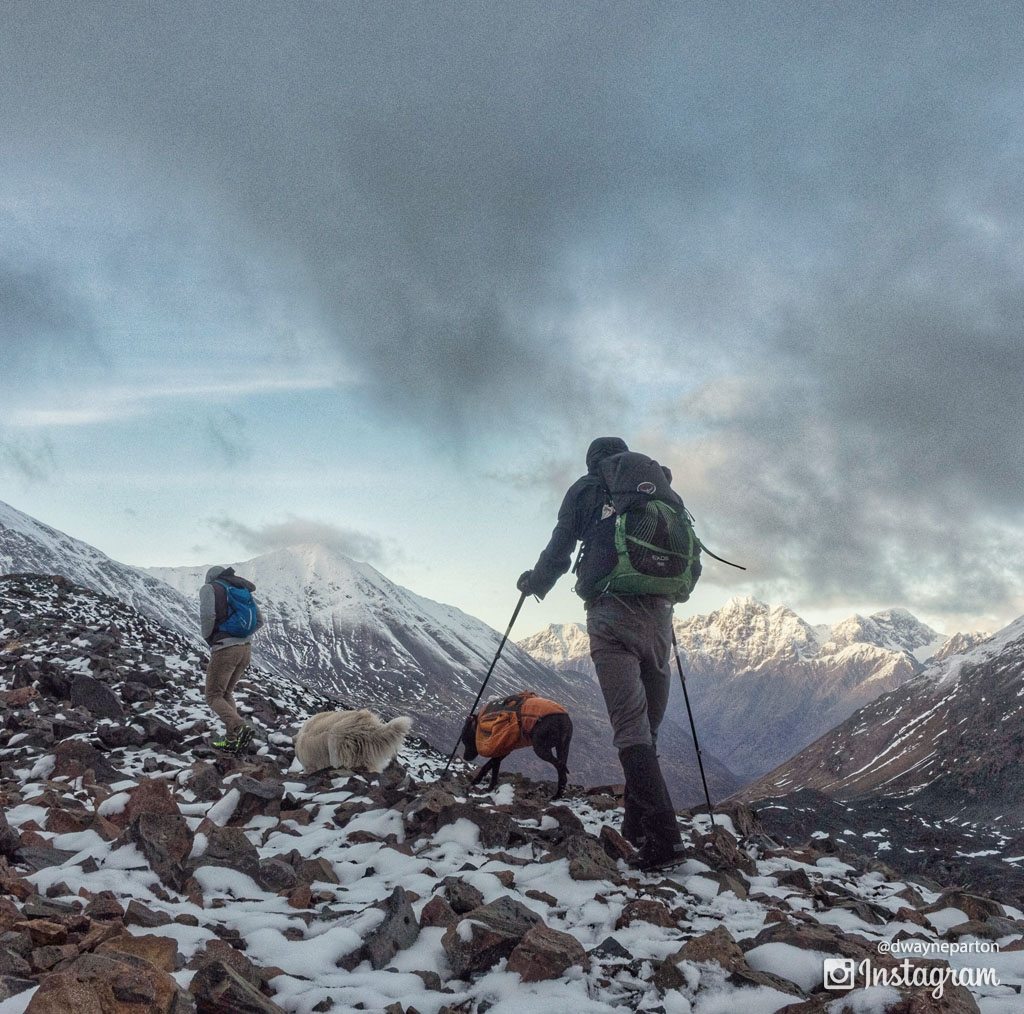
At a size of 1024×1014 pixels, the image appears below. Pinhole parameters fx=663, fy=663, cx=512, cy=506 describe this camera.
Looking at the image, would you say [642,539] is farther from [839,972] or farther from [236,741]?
[236,741]

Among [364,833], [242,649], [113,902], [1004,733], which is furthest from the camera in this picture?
[1004,733]

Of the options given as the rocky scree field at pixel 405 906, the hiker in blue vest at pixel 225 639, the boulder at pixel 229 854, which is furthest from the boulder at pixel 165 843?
the hiker in blue vest at pixel 225 639

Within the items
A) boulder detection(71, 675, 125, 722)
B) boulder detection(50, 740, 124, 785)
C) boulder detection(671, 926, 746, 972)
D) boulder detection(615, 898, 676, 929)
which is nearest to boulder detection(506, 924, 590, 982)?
boulder detection(671, 926, 746, 972)

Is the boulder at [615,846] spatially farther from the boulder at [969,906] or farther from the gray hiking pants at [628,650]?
the boulder at [969,906]

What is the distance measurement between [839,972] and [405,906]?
8.07 feet

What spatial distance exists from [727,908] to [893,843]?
61749mm

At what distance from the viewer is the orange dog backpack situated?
7.88 m

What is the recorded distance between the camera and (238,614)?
34.9ft

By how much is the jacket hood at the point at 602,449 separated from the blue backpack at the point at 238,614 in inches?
251

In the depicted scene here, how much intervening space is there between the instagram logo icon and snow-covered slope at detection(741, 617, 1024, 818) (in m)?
101

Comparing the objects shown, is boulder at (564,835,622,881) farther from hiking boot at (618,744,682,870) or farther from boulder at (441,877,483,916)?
boulder at (441,877,483,916)

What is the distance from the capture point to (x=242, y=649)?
10859mm

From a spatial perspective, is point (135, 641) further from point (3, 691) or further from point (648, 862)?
point (648, 862)

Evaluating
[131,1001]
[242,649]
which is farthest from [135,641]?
[131,1001]
